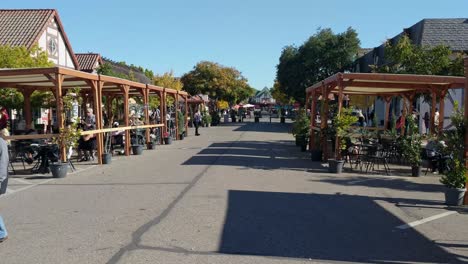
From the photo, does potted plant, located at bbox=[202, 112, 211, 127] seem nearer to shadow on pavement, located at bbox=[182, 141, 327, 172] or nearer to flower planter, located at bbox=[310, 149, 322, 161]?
shadow on pavement, located at bbox=[182, 141, 327, 172]

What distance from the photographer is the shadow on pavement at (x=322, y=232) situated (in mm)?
5934

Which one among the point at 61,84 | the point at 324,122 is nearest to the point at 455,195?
the point at 324,122

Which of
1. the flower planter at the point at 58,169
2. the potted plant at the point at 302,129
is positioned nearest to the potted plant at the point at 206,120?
the potted plant at the point at 302,129

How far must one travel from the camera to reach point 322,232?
699cm

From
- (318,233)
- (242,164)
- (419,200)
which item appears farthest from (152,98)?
(318,233)

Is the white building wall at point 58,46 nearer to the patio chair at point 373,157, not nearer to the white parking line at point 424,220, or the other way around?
the patio chair at point 373,157

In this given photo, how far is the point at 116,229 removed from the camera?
701 cm

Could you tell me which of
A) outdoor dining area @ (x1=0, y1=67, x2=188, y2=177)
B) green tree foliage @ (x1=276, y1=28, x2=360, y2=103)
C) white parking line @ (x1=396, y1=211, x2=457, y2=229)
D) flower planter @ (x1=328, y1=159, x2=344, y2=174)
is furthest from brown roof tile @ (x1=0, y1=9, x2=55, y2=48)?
white parking line @ (x1=396, y1=211, x2=457, y2=229)

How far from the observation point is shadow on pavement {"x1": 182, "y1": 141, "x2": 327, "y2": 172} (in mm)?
15004

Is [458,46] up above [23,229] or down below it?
above

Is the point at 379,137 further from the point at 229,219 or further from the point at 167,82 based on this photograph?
the point at 167,82

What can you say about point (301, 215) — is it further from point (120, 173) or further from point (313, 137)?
point (313, 137)

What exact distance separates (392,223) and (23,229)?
18.3 ft

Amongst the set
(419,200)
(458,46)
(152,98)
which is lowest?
(419,200)
